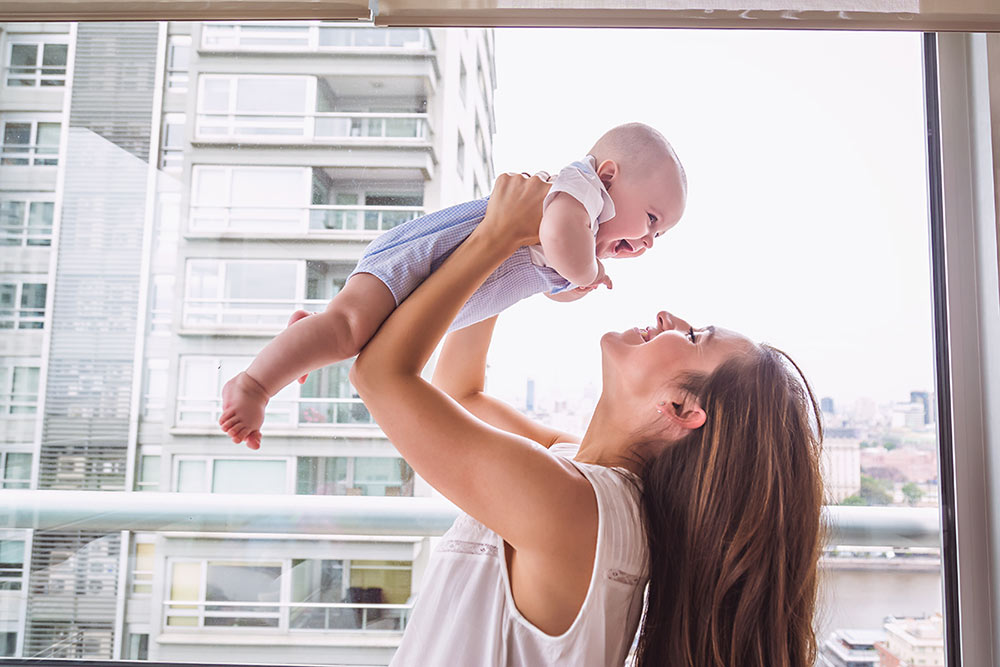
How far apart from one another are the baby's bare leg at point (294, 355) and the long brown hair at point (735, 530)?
0.51 meters

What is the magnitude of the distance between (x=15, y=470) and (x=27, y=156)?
722 millimetres

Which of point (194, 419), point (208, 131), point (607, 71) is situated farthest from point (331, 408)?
point (607, 71)

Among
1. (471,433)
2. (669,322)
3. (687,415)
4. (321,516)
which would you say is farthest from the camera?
(321,516)

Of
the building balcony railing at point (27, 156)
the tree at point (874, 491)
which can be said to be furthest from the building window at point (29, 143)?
the tree at point (874, 491)

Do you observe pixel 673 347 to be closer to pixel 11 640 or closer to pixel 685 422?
pixel 685 422

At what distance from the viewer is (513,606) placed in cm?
96

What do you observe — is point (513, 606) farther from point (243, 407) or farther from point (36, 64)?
point (36, 64)

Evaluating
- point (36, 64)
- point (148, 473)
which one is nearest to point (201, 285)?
point (148, 473)

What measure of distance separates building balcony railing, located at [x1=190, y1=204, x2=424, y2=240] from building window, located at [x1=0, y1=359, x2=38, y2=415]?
1.67ft

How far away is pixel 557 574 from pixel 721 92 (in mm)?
1156

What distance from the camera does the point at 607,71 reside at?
155 centimetres

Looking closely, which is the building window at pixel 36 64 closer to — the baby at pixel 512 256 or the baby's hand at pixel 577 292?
the baby at pixel 512 256

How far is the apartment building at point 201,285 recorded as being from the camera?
152cm

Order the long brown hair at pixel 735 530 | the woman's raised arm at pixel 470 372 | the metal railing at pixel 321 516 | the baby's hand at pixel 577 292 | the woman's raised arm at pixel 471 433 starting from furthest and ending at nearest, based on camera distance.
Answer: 1. the metal railing at pixel 321 516
2. the woman's raised arm at pixel 470 372
3. the baby's hand at pixel 577 292
4. the long brown hair at pixel 735 530
5. the woman's raised arm at pixel 471 433
